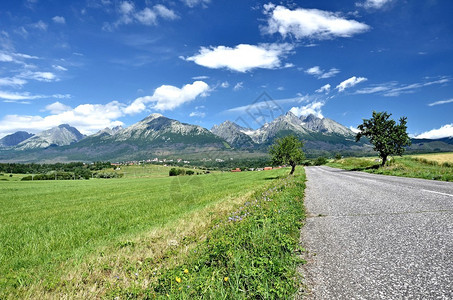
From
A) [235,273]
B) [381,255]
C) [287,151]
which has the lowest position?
[381,255]

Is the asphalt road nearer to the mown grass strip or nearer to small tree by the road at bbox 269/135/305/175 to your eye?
the mown grass strip

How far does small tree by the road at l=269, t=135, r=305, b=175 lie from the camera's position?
4475 cm

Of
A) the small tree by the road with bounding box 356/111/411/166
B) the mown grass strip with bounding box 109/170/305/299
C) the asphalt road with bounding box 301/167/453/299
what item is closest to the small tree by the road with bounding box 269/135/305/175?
the small tree by the road with bounding box 356/111/411/166

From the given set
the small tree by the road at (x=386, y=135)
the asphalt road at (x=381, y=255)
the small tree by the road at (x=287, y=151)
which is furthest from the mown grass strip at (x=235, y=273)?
the small tree by the road at (x=386, y=135)

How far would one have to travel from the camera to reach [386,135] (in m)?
47.8

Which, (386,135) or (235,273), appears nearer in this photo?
(235,273)

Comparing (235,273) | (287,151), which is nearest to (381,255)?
(235,273)

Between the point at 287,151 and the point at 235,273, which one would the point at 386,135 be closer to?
the point at 287,151

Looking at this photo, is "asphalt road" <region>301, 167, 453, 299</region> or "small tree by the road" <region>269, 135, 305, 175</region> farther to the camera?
"small tree by the road" <region>269, 135, 305, 175</region>

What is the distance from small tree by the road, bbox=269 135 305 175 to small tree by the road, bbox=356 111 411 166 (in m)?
16.6

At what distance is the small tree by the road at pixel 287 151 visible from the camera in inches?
1762

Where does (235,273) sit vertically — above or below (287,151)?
below

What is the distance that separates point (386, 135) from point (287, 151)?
22442 millimetres

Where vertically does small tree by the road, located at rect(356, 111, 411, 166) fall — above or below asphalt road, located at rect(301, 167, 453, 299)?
above
